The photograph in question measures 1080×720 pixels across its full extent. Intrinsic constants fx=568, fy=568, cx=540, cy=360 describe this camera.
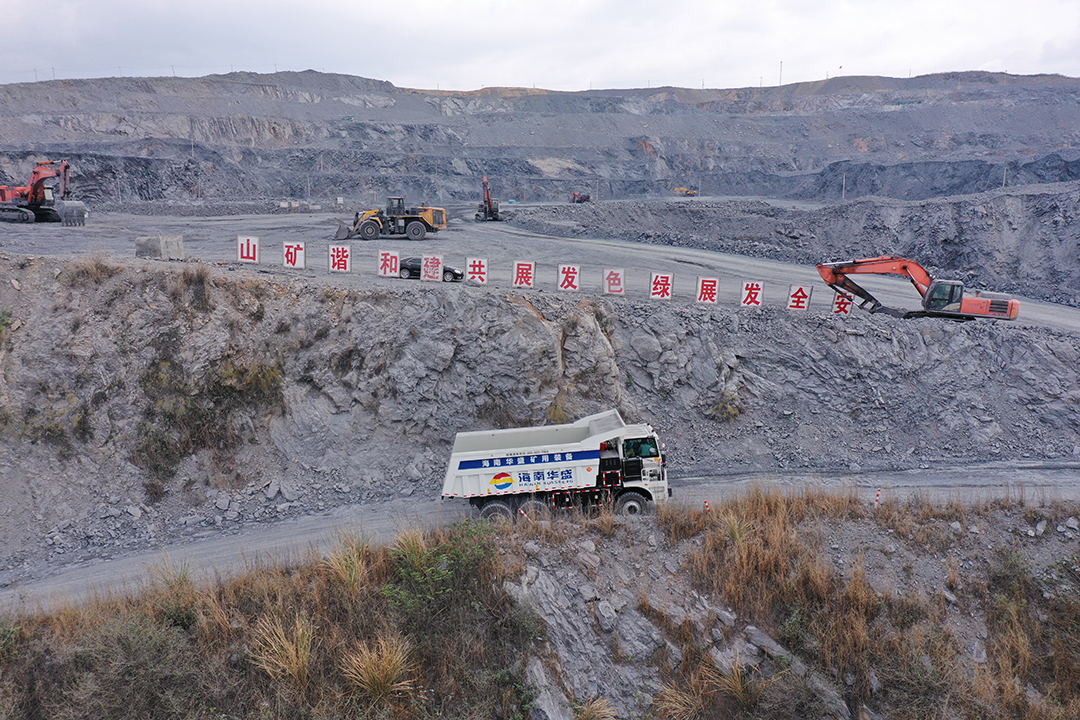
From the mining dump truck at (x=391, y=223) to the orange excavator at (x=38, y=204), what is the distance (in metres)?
15.4

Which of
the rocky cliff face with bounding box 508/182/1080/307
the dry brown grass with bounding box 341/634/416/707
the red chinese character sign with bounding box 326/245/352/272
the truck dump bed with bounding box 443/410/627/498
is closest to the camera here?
the dry brown grass with bounding box 341/634/416/707

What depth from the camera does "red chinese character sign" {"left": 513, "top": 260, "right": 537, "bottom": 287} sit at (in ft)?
66.8

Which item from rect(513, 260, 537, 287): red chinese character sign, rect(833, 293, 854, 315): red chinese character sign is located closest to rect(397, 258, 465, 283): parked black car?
rect(513, 260, 537, 287): red chinese character sign

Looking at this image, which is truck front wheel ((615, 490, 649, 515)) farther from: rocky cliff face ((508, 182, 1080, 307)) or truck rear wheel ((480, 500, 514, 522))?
rocky cliff face ((508, 182, 1080, 307))

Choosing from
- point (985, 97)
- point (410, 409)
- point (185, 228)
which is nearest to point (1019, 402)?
point (410, 409)

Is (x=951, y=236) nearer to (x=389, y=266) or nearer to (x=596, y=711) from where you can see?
(x=389, y=266)

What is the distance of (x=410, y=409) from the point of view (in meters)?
16.7

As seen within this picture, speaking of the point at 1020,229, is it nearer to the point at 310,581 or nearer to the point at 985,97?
the point at 310,581

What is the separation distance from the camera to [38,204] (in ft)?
106

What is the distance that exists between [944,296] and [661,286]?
10.0 metres

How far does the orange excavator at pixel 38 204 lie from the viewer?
31.6 m

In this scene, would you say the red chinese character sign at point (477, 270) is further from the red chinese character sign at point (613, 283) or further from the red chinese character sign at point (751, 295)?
the red chinese character sign at point (751, 295)

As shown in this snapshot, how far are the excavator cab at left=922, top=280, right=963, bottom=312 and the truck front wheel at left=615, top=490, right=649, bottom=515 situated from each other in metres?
14.4

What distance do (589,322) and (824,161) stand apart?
245 ft
